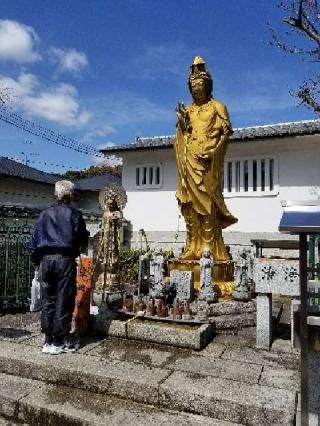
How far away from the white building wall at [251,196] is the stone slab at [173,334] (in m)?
9.27

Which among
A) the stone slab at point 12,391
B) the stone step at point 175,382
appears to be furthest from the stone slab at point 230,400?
the stone slab at point 12,391

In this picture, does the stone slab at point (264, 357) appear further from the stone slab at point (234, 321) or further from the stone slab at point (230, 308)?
the stone slab at point (230, 308)

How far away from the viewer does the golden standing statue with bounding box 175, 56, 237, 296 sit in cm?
785

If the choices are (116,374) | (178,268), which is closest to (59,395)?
(116,374)

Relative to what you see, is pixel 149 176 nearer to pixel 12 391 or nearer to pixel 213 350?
pixel 213 350

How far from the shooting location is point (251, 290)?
7.34 m

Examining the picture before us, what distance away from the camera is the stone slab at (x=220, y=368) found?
4.11 metres

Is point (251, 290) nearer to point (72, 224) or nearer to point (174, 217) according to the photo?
point (72, 224)

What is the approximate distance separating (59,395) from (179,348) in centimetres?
176

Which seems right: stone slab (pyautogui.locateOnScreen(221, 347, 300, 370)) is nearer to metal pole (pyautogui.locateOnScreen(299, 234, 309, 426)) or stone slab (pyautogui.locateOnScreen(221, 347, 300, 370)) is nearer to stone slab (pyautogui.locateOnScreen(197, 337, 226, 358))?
stone slab (pyautogui.locateOnScreen(197, 337, 226, 358))

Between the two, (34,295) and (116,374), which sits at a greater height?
(34,295)

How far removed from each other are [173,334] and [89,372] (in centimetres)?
141

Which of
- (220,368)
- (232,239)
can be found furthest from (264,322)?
(232,239)

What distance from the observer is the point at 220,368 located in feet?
14.3
